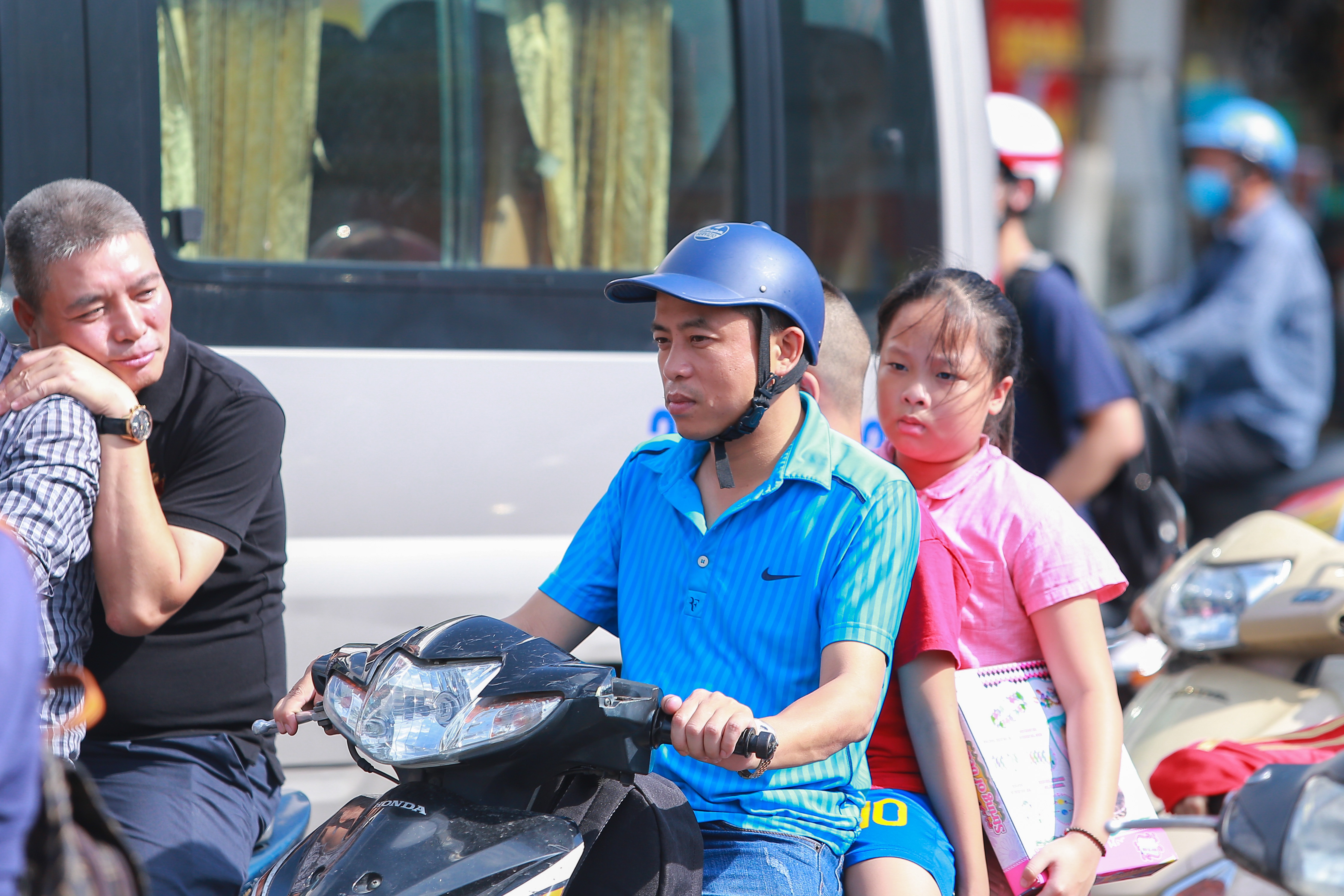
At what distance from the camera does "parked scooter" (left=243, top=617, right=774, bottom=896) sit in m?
1.63

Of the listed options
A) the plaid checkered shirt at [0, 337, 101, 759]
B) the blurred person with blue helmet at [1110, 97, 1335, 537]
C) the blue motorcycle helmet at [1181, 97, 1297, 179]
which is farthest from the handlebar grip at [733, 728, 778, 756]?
the blue motorcycle helmet at [1181, 97, 1297, 179]

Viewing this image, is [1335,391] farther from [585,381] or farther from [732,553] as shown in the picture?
[732,553]

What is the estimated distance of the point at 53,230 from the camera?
2.28 meters

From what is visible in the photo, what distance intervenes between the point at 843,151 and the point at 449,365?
125 cm

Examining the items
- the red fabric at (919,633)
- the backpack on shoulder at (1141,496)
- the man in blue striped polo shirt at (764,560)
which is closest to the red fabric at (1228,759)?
the red fabric at (919,633)

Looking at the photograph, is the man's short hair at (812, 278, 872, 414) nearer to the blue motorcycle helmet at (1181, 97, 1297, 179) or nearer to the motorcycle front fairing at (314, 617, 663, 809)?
the motorcycle front fairing at (314, 617, 663, 809)

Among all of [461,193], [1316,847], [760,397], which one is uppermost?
[461,193]

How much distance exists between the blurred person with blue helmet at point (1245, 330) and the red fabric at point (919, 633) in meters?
4.26

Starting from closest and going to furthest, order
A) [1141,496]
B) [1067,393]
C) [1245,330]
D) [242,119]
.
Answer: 1. [242,119]
2. [1067,393]
3. [1141,496]
4. [1245,330]

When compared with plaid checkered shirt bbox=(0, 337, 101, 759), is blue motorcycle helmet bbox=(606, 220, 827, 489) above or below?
above

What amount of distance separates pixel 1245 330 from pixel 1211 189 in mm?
870

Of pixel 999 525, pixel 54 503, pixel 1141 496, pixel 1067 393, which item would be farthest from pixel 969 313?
pixel 1141 496

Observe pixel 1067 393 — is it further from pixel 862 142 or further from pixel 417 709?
pixel 417 709

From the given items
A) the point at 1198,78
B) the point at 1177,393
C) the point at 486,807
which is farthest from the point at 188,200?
the point at 1198,78
